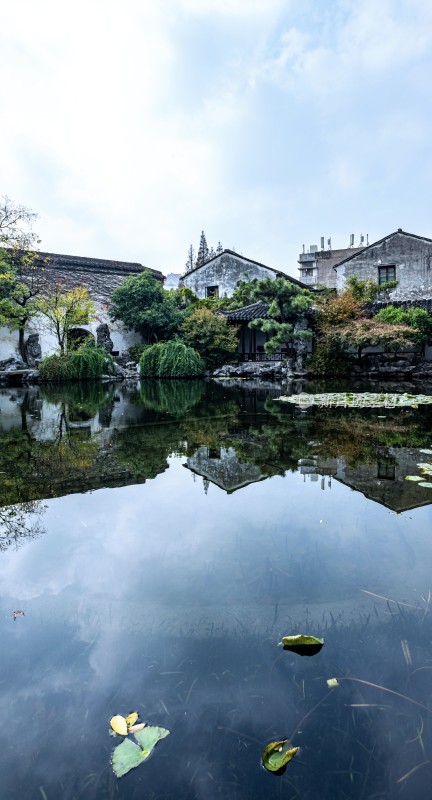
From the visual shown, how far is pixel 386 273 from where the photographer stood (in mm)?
23703

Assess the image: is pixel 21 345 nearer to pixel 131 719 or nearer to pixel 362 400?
pixel 362 400

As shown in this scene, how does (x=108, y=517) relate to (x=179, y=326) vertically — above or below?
A: below

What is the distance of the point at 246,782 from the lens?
1194 millimetres

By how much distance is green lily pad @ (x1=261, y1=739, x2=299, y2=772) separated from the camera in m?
1.23

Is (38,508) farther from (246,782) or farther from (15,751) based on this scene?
(246,782)

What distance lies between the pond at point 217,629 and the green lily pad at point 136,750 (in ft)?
0.09

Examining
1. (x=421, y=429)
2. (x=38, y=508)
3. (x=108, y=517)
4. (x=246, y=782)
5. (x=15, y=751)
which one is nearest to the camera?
(x=246, y=782)

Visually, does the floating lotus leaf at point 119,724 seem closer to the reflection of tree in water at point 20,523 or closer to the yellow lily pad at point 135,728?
the yellow lily pad at point 135,728

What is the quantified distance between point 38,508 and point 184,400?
7.18 meters

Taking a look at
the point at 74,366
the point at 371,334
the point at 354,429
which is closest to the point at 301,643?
the point at 354,429

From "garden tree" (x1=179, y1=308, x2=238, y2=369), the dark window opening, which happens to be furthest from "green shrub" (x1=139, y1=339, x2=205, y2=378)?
the dark window opening

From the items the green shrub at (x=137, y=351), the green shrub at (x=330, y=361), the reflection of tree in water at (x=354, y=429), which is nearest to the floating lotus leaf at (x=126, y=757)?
the reflection of tree in water at (x=354, y=429)

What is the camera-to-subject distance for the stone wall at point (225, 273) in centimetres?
2536

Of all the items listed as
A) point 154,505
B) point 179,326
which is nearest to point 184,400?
point 154,505
